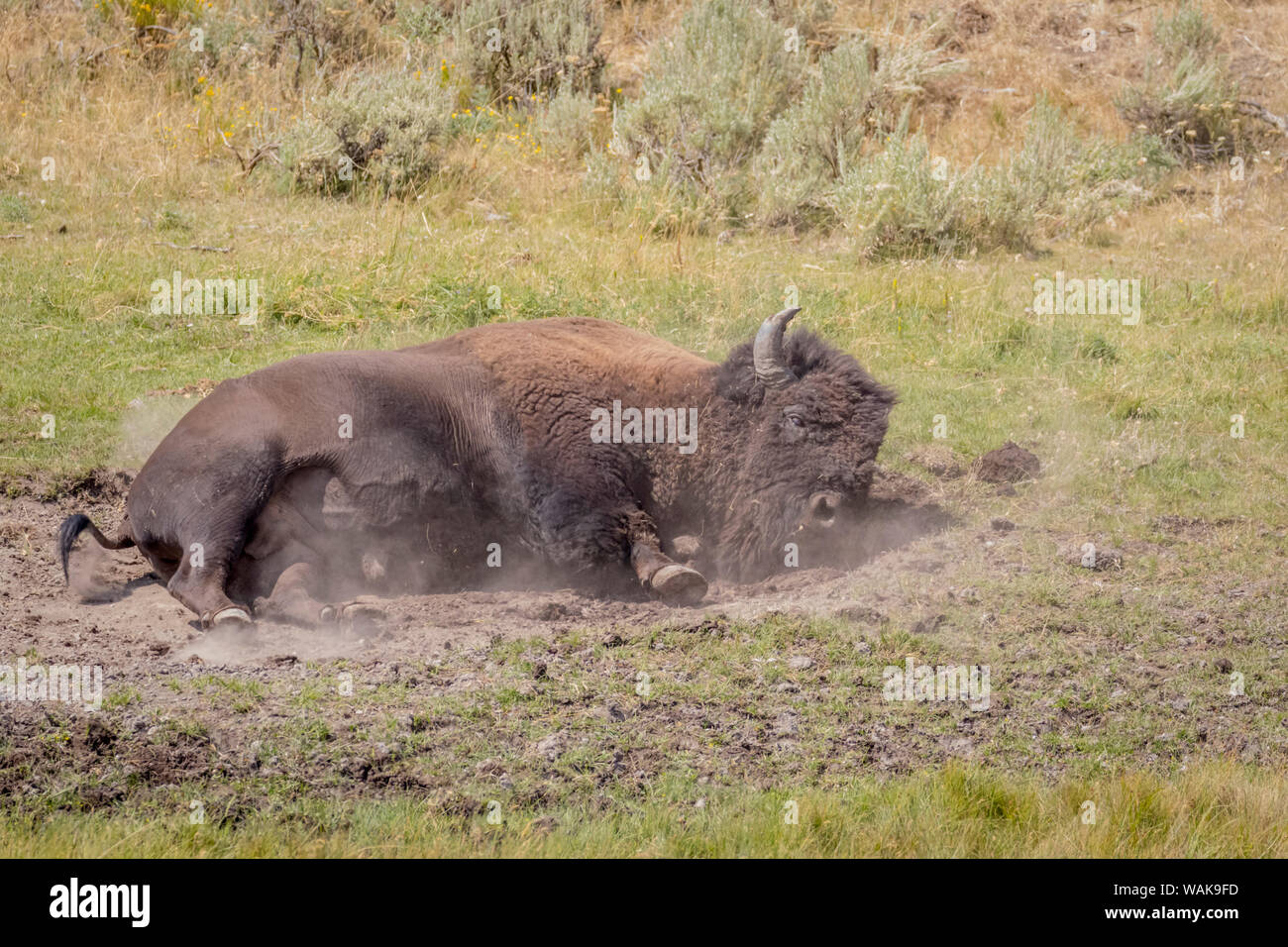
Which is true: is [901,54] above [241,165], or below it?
above

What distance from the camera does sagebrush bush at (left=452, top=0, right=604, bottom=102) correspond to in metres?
17.4

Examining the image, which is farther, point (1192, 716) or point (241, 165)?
point (241, 165)

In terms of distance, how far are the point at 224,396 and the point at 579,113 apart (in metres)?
10.3

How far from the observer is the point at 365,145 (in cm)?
1352

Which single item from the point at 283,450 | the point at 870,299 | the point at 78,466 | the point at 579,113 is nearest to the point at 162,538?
the point at 283,450

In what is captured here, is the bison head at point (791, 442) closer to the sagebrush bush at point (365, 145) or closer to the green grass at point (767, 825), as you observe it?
the green grass at point (767, 825)

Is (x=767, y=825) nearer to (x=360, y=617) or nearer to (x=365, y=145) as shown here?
(x=360, y=617)

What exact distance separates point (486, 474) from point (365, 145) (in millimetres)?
8335

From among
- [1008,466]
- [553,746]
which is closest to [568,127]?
[1008,466]

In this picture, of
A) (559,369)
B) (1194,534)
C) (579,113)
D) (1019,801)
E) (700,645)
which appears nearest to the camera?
(1019,801)

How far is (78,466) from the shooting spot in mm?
7492

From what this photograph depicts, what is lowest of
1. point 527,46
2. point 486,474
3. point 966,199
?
point 486,474

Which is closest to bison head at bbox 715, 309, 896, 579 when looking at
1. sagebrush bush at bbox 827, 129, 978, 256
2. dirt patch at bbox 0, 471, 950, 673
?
dirt patch at bbox 0, 471, 950, 673

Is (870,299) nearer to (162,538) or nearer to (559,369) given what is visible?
(559,369)
